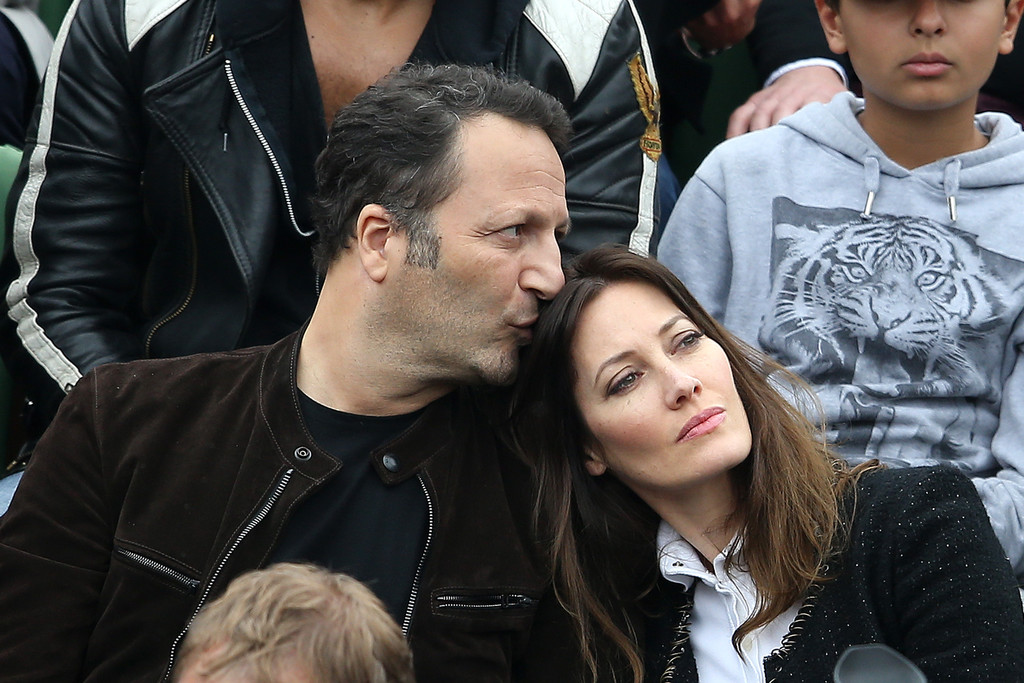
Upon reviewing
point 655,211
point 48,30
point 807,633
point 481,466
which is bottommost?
point 807,633

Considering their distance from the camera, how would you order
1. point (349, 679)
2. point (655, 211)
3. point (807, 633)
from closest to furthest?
point (349, 679)
point (807, 633)
point (655, 211)

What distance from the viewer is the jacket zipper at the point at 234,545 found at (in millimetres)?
2186

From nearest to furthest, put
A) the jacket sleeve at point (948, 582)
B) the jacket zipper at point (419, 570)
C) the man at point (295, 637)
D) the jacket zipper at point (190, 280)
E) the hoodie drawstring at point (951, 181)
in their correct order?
the man at point (295, 637)
the jacket sleeve at point (948, 582)
the jacket zipper at point (419, 570)
the hoodie drawstring at point (951, 181)
the jacket zipper at point (190, 280)

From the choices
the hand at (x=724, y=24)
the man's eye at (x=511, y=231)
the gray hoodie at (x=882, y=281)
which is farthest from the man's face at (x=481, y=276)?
the hand at (x=724, y=24)

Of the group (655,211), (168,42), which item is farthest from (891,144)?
(168,42)

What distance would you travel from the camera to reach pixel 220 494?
89.0 inches

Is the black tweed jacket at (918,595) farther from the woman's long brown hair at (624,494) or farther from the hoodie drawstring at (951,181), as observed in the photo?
the hoodie drawstring at (951,181)

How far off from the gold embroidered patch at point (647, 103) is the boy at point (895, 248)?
19 centimetres

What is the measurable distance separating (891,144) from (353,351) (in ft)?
4.09

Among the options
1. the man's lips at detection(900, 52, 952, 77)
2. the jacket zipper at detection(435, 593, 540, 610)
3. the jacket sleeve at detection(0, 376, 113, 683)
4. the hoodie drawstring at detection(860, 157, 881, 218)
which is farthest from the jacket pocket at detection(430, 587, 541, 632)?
the man's lips at detection(900, 52, 952, 77)

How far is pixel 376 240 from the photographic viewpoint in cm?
238

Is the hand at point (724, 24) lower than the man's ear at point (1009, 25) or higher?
lower

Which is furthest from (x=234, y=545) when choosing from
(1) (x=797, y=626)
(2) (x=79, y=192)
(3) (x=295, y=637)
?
(2) (x=79, y=192)

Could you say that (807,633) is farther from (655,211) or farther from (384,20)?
(384,20)
